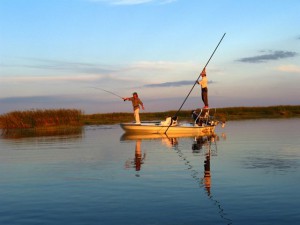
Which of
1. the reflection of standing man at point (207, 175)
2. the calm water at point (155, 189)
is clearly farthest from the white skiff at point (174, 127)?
the reflection of standing man at point (207, 175)

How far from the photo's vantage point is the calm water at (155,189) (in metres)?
6.97

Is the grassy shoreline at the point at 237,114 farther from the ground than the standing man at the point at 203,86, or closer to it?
closer to it

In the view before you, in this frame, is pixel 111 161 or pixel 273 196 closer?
pixel 273 196

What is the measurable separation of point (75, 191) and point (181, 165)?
4001 millimetres

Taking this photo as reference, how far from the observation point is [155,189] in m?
9.02

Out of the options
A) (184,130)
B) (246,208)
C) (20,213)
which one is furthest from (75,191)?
(184,130)

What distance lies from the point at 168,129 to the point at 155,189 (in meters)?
18.3

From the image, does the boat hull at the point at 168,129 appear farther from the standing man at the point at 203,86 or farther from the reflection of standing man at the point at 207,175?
the reflection of standing man at the point at 207,175

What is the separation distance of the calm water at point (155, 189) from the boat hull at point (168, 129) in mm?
11842

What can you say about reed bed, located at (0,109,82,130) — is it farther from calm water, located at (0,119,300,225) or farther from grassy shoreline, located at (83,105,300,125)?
calm water, located at (0,119,300,225)

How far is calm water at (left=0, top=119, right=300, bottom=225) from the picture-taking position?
22.9ft

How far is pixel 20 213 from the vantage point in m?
7.46

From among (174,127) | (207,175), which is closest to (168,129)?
(174,127)

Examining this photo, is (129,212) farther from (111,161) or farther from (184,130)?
(184,130)
